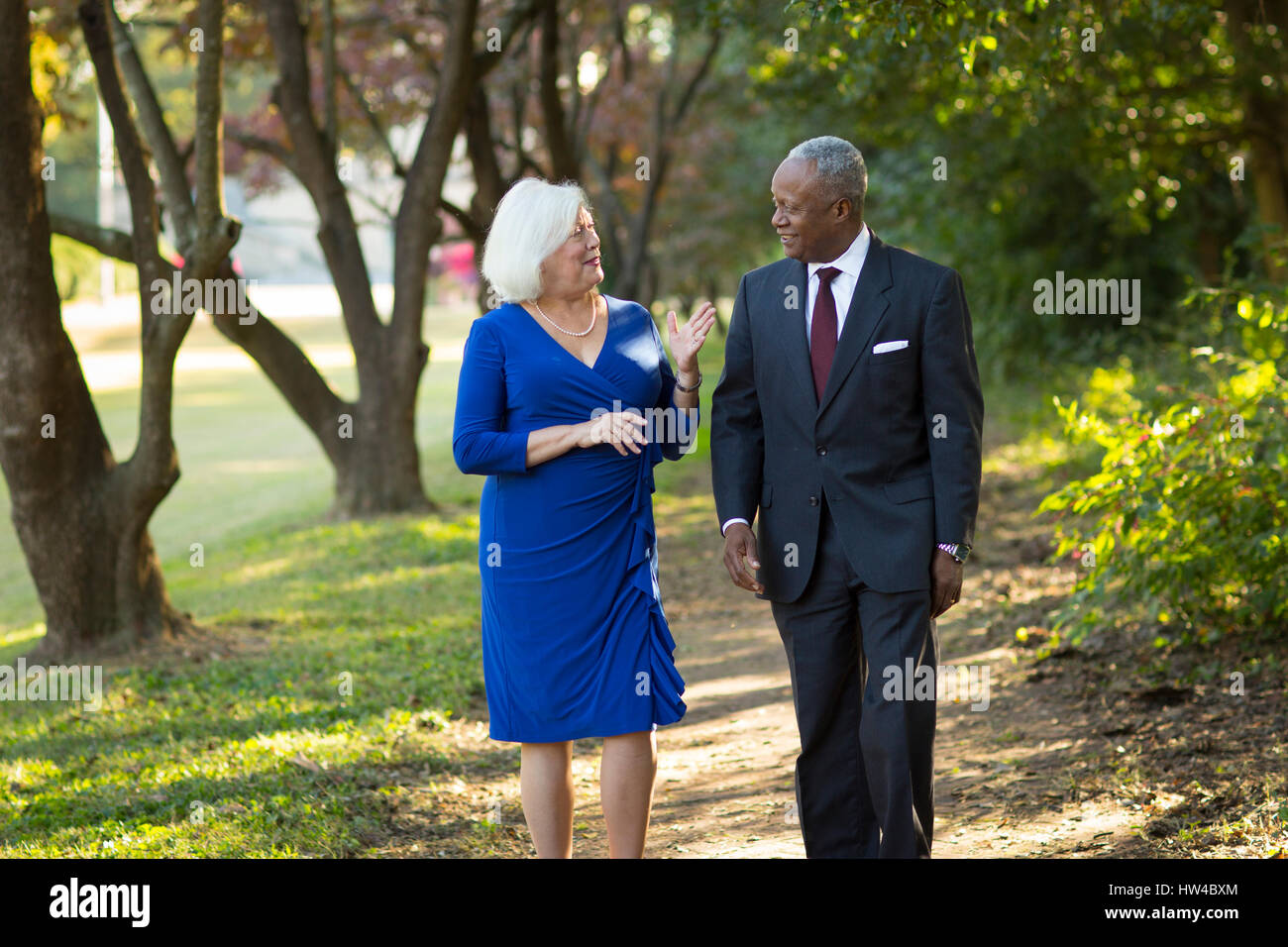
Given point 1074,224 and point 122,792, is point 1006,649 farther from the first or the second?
point 1074,224

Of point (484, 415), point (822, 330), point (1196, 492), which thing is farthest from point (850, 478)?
point (1196, 492)

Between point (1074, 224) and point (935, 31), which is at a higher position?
point (1074, 224)

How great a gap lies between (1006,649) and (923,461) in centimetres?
407

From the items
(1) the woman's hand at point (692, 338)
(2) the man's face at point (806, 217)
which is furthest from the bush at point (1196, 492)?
(1) the woman's hand at point (692, 338)

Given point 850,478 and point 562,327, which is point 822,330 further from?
point 562,327

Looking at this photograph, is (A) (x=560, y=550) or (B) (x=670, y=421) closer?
(A) (x=560, y=550)

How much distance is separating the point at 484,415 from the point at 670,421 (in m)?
0.60

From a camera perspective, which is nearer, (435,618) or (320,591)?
(435,618)

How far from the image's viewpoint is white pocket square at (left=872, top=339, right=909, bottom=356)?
4.11m

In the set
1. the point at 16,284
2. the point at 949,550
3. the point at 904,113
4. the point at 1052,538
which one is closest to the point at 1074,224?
the point at 904,113

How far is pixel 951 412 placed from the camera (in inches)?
159

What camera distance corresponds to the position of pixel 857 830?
433 cm
